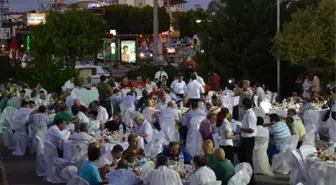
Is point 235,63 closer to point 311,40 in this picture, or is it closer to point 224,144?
point 311,40

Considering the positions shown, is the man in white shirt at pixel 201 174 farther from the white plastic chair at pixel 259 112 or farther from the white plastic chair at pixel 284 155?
the white plastic chair at pixel 259 112

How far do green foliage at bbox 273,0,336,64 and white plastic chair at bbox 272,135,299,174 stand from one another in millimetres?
11366

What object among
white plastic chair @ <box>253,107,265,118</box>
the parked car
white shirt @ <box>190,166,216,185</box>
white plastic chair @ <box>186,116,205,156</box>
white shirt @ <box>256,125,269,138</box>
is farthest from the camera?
the parked car

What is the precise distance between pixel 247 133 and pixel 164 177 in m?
3.95

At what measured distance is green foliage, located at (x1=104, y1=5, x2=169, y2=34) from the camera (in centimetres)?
7319

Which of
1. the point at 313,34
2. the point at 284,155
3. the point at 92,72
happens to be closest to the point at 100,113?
the point at 284,155

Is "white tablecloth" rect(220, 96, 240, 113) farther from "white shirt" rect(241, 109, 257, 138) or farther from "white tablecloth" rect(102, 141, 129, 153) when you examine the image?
"white shirt" rect(241, 109, 257, 138)

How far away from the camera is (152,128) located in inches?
630

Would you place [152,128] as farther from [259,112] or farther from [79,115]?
[259,112]

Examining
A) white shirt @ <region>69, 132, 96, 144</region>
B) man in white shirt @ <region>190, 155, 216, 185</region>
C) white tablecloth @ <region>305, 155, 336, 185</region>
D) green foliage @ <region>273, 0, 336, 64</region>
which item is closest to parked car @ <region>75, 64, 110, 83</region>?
green foliage @ <region>273, 0, 336, 64</region>

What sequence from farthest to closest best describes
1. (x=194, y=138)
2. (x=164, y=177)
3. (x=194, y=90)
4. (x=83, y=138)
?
(x=194, y=90) < (x=194, y=138) < (x=83, y=138) < (x=164, y=177)

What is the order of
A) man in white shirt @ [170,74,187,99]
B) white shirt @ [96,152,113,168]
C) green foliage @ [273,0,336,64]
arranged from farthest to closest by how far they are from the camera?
green foliage @ [273,0,336,64]
man in white shirt @ [170,74,187,99]
white shirt @ [96,152,113,168]

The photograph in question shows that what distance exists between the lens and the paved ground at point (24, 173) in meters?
14.2

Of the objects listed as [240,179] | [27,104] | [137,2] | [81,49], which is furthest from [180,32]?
[240,179]
